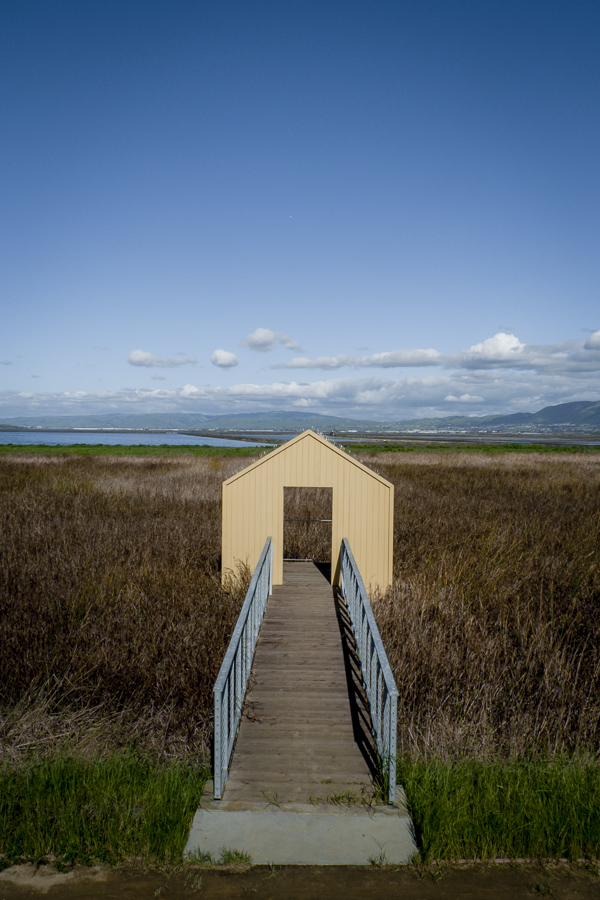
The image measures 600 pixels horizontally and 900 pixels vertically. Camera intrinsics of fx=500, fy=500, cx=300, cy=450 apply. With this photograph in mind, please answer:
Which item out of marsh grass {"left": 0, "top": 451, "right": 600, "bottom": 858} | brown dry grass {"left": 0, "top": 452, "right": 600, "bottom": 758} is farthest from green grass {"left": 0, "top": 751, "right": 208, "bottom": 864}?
brown dry grass {"left": 0, "top": 452, "right": 600, "bottom": 758}

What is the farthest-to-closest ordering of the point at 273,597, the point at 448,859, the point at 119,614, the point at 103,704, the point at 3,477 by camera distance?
the point at 3,477 → the point at 273,597 → the point at 119,614 → the point at 103,704 → the point at 448,859

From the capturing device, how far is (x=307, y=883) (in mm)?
3785

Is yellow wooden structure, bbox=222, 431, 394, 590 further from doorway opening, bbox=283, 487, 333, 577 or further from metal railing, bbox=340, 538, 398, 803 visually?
metal railing, bbox=340, 538, 398, 803

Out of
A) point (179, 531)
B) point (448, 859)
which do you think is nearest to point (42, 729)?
point (448, 859)

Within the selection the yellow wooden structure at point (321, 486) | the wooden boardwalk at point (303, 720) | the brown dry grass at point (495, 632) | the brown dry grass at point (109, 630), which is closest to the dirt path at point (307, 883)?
the wooden boardwalk at point (303, 720)

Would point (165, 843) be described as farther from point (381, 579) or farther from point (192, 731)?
point (381, 579)

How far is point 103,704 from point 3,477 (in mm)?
23982

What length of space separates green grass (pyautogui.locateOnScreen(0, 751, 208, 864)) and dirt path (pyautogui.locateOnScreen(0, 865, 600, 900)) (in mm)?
148

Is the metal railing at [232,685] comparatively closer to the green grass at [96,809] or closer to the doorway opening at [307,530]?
the green grass at [96,809]

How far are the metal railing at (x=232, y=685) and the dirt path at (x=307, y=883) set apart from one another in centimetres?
92

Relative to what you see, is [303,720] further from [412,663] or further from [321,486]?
[321,486]

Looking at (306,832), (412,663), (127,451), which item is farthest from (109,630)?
(127,451)

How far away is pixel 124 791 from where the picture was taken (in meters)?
→ 4.56

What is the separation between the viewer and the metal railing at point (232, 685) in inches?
185
